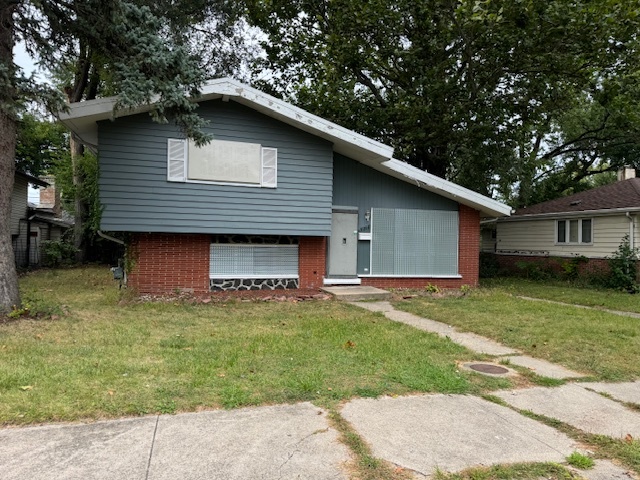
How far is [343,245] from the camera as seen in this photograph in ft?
40.9

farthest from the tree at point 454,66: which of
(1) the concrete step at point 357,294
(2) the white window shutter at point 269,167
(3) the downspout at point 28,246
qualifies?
(3) the downspout at point 28,246

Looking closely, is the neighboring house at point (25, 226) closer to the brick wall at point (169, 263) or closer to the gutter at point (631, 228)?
the brick wall at point (169, 263)

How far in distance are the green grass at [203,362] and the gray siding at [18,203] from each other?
657 inches

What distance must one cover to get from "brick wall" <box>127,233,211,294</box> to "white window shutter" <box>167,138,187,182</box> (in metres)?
1.42

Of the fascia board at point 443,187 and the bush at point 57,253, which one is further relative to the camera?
A: the bush at point 57,253

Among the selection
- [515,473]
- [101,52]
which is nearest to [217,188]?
[101,52]

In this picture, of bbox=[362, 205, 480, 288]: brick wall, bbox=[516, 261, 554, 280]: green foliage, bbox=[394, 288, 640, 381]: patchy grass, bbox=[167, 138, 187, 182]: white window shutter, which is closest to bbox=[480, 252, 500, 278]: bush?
bbox=[516, 261, 554, 280]: green foliage

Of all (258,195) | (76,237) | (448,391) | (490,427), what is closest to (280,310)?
(258,195)

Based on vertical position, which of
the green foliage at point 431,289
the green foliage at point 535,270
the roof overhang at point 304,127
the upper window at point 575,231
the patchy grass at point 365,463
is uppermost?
the roof overhang at point 304,127

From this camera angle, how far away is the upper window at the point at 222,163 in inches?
407

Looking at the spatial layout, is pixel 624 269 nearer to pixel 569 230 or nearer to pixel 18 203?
pixel 569 230

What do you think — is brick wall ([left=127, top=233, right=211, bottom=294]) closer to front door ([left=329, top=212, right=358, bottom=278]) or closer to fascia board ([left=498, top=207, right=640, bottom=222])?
front door ([left=329, top=212, right=358, bottom=278])

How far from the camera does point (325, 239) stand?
12.1 meters

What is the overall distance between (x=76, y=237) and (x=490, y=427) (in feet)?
74.8
